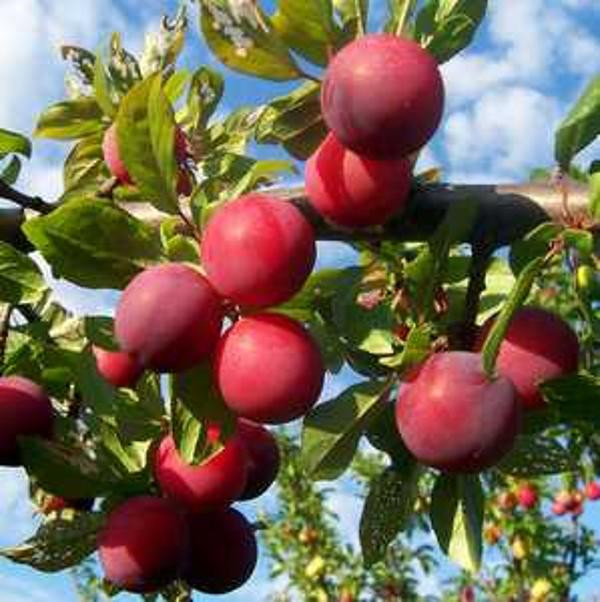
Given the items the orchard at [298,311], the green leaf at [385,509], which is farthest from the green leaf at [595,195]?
the green leaf at [385,509]

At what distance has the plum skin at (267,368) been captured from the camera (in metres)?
1.39

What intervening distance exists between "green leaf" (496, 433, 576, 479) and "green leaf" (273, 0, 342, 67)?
2.18 feet

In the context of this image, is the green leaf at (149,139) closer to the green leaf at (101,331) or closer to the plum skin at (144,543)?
the green leaf at (101,331)

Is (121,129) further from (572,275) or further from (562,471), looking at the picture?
(562,471)

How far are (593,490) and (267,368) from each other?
27.8 ft

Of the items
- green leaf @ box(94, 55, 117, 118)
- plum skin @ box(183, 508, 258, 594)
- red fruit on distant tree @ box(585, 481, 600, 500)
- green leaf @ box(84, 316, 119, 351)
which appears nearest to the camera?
green leaf @ box(84, 316, 119, 351)

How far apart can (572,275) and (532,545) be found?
27.2 ft

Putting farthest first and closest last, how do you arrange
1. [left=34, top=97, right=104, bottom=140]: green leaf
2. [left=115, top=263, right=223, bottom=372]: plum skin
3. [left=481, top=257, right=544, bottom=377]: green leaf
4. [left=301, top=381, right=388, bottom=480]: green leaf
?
[left=34, top=97, right=104, bottom=140]: green leaf
[left=301, top=381, right=388, bottom=480]: green leaf
[left=115, top=263, right=223, bottom=372]: plum skin
[left=481, top=257, right=544, bottom=377]: green leaf

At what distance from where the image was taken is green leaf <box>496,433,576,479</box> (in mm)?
1751

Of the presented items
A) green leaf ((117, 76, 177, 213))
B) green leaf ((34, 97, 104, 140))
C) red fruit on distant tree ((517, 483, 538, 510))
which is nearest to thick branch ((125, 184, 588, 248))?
green leaf ((117, 76, 177, 213))

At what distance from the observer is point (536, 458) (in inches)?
69.6

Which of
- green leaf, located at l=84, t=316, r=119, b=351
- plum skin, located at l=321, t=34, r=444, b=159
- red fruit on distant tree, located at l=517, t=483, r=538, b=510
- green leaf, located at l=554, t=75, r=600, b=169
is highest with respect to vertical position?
plum skin, located at l=321, t=34, r=444, b=159

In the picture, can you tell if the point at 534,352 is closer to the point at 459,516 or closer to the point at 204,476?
the point at 459,516

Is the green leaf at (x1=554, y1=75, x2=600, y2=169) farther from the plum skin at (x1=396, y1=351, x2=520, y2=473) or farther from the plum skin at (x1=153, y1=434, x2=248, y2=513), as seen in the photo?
the plum skin at (x1=153, y1=434, x2=248, y2=513)
